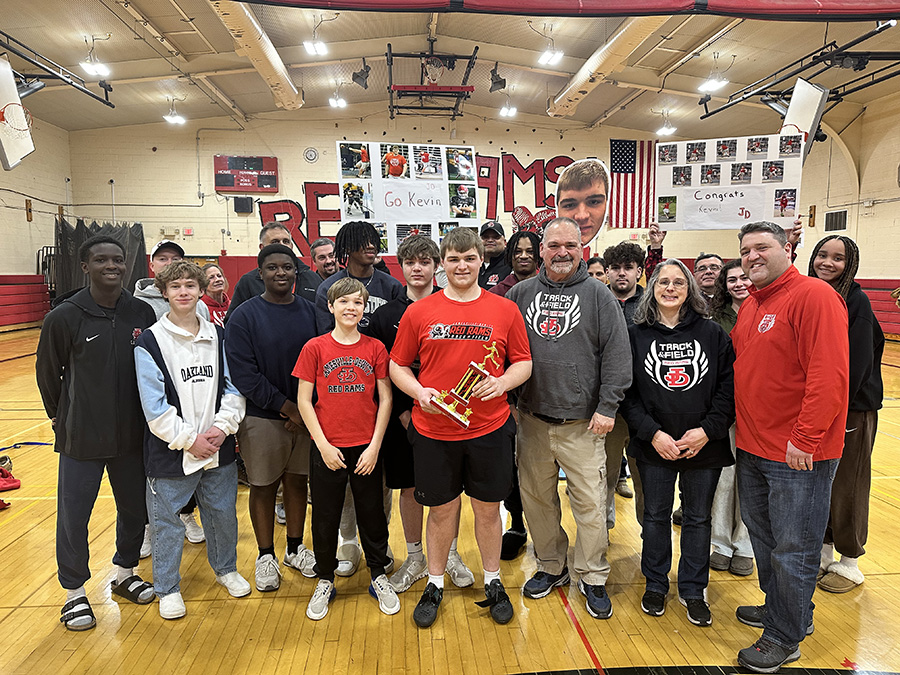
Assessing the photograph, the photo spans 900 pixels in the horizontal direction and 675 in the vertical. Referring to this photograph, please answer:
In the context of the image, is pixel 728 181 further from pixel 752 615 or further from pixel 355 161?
pixel 752 615

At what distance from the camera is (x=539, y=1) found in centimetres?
323

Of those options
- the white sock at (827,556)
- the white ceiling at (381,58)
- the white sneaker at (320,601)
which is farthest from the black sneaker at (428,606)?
the white ceiling at (381,58)

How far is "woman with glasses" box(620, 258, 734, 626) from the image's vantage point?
8.27ft

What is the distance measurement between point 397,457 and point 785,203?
157 inches

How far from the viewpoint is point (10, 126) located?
7.72m

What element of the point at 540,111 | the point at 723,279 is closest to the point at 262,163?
the point at 540,111

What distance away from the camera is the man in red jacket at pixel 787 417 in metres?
2.09

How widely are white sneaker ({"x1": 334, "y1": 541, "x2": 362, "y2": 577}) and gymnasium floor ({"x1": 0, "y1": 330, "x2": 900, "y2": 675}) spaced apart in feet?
0.19

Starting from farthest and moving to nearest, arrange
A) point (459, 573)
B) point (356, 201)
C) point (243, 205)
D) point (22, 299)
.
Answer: point (243, 205) < point (22, 299) < point (356, 201) < point (459, 573)

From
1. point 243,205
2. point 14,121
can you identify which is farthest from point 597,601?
point 243,205

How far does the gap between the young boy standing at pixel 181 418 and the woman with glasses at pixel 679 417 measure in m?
2.13

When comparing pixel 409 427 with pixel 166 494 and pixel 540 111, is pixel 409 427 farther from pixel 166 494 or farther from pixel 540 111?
pixel 540 111

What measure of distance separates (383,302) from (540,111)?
14.3 meters

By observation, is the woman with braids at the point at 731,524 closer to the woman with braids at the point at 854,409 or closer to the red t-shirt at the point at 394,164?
the woman with braids at the point at 854,409
